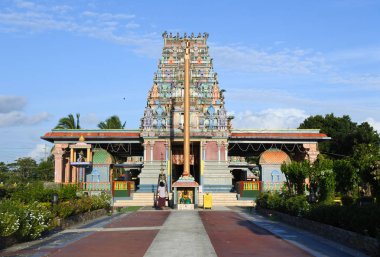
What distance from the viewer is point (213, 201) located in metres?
41.7

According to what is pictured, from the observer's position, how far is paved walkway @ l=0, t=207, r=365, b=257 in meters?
13.3

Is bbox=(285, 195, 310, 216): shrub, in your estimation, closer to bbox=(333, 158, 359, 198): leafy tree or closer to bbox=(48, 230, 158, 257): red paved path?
bbox=(333, 158, 359, 198): leafy tree

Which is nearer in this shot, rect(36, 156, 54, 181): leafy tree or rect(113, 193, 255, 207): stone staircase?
rect(113, 193, 255, 207): stone staircase

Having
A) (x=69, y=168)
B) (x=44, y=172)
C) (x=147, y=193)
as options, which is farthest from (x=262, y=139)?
(x=44, y=172)

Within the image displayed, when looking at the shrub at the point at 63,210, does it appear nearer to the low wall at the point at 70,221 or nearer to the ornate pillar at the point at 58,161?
the low wall at the point at 70,221

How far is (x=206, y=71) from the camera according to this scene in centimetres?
5150

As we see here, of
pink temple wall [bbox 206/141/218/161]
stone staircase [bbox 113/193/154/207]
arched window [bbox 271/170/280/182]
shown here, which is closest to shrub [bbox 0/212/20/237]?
stone staircase [bbox 113/193/154/207]

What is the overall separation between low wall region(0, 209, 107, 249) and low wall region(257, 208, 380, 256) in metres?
10.1

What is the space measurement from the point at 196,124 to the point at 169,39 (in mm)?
12021

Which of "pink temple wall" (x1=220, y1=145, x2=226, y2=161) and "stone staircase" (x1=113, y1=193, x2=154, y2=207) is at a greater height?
"pink temple wall" (x1=220, y1=145, x2=226, y2=161)

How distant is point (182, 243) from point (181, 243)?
3 centimetres

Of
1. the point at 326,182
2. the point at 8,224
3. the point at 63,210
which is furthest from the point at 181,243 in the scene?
the point at 326,182

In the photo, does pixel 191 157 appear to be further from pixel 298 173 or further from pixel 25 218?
pixel 25 218

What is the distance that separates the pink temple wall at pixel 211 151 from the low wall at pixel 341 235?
77.5 feet
